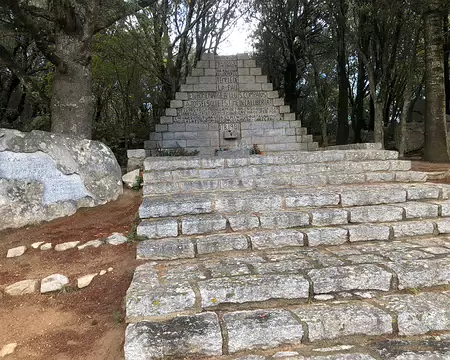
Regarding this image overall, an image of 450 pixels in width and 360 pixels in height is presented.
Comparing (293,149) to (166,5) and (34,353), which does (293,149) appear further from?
(34,353)

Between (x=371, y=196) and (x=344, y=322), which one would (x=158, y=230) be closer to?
(x=344, y=322)

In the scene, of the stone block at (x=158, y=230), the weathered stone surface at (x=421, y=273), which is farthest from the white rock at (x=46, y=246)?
the weathered stone surface at (x=421, y=273)

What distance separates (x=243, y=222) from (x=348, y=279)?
131 centimetres

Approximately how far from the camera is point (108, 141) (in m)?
9.39

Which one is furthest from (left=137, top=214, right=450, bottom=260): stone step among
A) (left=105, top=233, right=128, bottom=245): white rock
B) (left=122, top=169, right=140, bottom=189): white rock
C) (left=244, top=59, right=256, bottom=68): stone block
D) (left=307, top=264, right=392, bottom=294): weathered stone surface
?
(left=244, top=59, right=256, bottom=68): stone block

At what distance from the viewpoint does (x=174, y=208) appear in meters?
3.83

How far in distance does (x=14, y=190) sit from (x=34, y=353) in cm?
220

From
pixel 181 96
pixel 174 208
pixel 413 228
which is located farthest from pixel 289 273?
pixel 181 96

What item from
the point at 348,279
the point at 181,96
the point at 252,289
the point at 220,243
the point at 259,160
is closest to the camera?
the point at 252,289

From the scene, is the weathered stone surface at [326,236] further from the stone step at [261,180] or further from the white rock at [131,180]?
the white rock at [131,180]

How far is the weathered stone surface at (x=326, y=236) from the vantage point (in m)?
3.45

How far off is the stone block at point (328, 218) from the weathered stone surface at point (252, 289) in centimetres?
128

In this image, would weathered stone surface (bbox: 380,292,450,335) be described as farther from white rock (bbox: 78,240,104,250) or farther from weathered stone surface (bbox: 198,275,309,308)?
white rock (bbox: 78,240,104,250)

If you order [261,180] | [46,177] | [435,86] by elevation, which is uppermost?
[435,86]
